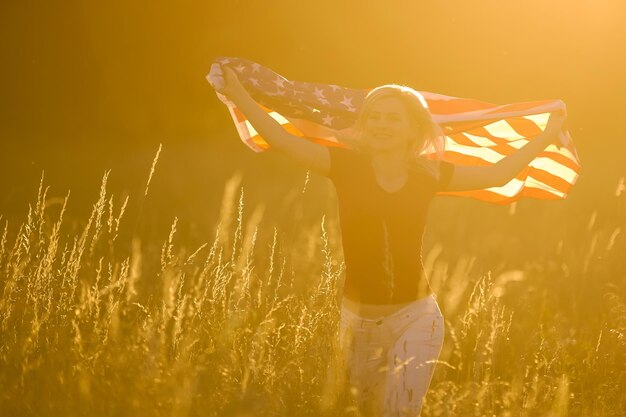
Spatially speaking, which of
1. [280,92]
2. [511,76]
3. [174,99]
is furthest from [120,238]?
[511,76]

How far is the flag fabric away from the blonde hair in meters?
0.64

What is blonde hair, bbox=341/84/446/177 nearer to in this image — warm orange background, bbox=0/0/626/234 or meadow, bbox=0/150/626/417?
meadow, bbox=0/150/626/417

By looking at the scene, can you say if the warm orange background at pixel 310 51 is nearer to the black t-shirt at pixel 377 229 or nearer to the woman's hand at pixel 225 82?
the woman's hand at pixel 225 82

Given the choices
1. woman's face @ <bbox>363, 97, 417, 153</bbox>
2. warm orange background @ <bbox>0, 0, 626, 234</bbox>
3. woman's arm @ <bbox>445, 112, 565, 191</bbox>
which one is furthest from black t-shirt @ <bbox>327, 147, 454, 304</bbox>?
warm orange background @ <bbox>0, 0, 626, 234</bbox>

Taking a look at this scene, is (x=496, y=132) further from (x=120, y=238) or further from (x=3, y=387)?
(x=120, y=238)

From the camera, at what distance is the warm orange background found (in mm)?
19141

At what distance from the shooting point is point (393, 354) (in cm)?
399

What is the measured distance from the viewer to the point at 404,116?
423 cm

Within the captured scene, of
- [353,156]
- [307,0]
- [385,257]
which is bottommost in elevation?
[385,257]

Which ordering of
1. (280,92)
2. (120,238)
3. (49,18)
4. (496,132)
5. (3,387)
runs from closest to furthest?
1. (3,387)
2. (280,92)
3. (496,132)
4. (120,238)
5. (49,18)

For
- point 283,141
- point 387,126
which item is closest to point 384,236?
point 387,126

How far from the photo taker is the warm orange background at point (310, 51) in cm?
1914

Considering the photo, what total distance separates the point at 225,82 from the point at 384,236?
115cm

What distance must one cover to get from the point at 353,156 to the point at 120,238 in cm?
618
